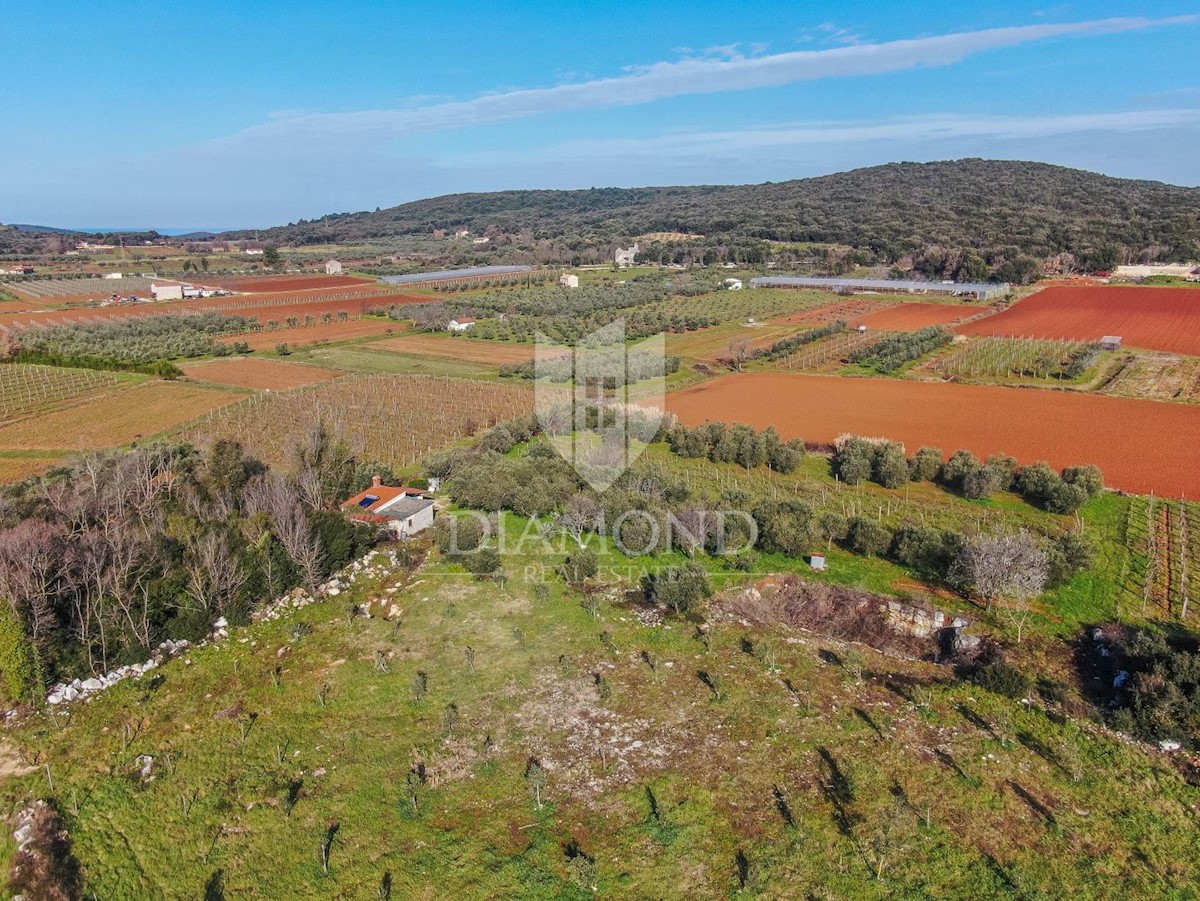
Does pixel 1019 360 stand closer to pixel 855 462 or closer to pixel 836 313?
pixel 836 313

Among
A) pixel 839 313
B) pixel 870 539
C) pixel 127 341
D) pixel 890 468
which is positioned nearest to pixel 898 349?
pixel 839 313

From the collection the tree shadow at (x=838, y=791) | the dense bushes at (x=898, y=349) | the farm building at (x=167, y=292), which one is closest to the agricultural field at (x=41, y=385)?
the tree shadow at (x=838, y=791)

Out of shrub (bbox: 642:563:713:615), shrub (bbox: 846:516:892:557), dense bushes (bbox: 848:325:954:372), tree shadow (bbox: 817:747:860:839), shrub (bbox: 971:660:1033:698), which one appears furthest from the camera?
dense bushes (bbox: 848:325:954:372)

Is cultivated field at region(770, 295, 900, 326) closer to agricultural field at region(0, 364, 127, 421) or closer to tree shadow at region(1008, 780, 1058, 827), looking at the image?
agricultural field at region(0, 364, 127, 421)

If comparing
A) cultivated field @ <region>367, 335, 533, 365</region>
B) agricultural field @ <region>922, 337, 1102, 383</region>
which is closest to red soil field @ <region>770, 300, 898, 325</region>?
agricultural field @ <region>922, 337, 1102, 383</region>

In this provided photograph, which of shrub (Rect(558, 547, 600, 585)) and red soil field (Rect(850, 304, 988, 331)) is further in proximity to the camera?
red soil field (Rect(850, 304, 988, 331))

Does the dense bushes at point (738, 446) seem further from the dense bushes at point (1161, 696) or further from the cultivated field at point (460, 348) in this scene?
the cultivated field at point (460, 348)
